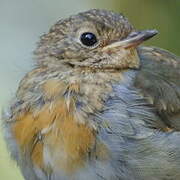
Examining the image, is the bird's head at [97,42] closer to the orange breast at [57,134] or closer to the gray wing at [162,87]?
the gray wing at [162,87]

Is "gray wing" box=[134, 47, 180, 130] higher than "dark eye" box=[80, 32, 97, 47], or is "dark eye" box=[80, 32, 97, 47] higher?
"dark eye" box=[80, 32, 97, 47]

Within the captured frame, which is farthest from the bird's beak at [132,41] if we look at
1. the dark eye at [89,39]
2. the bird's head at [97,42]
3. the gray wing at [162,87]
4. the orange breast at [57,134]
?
the orange breast at [57,134]

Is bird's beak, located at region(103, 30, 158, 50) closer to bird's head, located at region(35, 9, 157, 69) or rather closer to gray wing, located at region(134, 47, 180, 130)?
bird's head, located at region(35, 9, 157, 69)

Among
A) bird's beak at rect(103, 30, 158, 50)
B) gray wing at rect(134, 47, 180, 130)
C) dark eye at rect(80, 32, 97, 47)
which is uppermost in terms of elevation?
dark eye at rect(80, 32, 97, 47)

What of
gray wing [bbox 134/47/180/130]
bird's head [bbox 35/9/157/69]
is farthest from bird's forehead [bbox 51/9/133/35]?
gray wing [bbox 134/47/180/130]

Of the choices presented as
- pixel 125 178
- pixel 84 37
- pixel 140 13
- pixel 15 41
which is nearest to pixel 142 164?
pixel 125 178

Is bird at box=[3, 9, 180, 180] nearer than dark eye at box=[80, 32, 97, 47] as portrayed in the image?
Yes

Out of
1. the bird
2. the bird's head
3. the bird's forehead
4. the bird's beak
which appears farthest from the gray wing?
the bird's forehead
